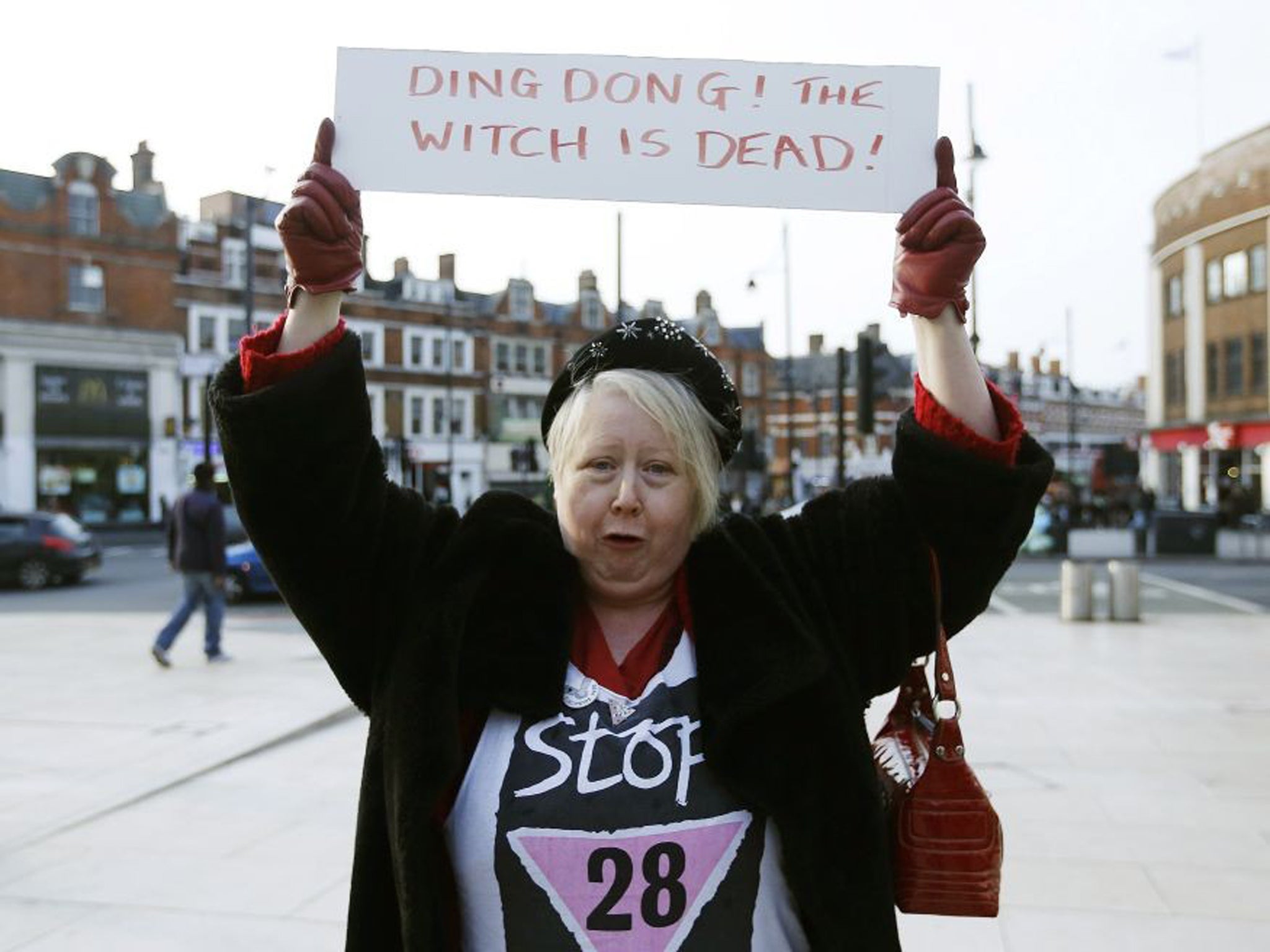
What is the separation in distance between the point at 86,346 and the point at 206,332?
4.97 meters

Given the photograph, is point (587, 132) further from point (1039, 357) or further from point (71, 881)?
point (1039, 357)

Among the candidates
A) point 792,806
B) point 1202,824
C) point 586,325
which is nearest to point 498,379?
point 586,325

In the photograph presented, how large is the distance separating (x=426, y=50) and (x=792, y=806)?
1295mm

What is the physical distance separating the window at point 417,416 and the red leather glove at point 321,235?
48.3 meters

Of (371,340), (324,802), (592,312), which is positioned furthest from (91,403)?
(324,802)

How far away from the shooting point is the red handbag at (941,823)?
169cm

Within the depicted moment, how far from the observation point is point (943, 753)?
1.74 meters

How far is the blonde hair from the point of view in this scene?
5.53 ft

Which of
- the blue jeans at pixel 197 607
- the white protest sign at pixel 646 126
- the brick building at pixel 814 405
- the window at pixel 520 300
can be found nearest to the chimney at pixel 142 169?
A: the window at pixel 520 300

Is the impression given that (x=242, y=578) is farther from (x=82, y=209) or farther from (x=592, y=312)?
(x=592, y=312)

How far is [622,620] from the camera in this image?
178cm

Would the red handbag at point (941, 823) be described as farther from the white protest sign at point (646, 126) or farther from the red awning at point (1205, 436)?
the red awning at point (1205, 436)

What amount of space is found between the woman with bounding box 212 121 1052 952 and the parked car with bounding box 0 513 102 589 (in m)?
20.5

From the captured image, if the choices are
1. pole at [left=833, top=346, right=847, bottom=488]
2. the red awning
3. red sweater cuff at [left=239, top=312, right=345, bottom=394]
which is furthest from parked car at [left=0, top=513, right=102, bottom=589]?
the red awning
